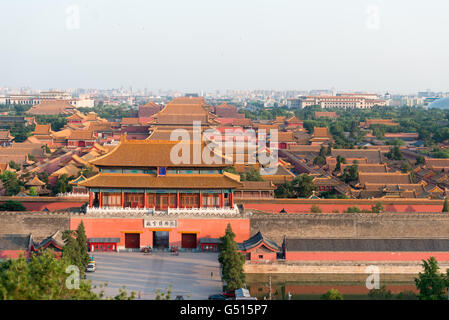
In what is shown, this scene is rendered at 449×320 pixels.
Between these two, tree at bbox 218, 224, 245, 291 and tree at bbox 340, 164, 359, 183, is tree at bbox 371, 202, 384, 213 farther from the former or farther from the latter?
tree at bbox 218, 224, 245, 291

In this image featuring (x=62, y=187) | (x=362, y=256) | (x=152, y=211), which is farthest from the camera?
(x=62, y=187)

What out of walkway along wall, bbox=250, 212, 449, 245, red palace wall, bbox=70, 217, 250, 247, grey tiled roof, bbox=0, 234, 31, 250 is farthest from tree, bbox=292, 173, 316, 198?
grey tiled roof, bbox=0, 234, 31, 250

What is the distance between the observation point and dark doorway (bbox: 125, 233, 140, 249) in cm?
2658

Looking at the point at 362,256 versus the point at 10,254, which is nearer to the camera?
the point at 10,254

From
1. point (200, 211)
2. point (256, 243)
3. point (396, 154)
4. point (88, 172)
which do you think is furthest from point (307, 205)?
point (396, 154)

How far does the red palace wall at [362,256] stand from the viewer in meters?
24.8

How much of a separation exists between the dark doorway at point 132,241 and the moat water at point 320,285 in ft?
19.2

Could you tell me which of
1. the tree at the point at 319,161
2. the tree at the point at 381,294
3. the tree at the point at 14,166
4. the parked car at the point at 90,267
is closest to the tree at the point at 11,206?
the parked car at the point at 90,267

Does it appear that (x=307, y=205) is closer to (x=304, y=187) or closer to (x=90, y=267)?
(x=304, y=187)

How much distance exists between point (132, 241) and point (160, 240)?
1.57 metres

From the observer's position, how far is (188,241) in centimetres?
2662

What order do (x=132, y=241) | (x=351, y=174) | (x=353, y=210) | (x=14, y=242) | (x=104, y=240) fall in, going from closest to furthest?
(x=14, y=242) < (x=104, y=240) < (x=132, y=241) < (x=353, y=210) < (x=351, y=174)
